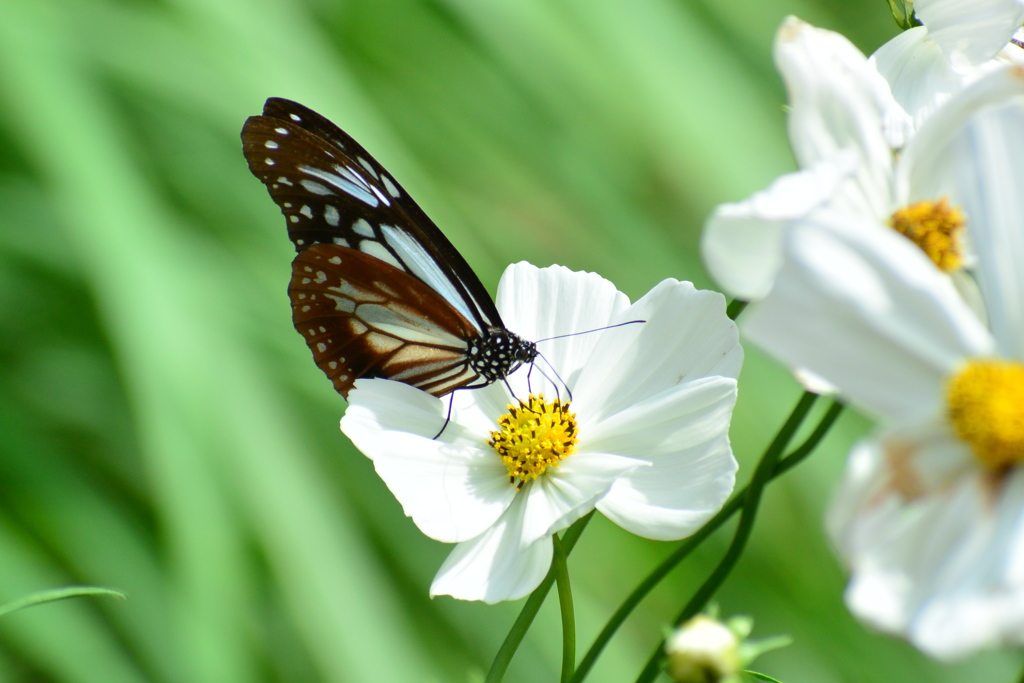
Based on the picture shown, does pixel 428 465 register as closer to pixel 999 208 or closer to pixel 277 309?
pixel 999 208

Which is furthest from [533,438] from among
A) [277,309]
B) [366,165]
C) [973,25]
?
[277,309]

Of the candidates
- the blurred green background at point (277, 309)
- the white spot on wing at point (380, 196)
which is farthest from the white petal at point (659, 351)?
the blurred green background at point (277, 309)

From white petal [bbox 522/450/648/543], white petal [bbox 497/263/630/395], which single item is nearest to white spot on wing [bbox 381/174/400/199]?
white petal [bbox 497/263/630/395]

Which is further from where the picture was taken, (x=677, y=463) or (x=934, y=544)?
(x=677, y=463)

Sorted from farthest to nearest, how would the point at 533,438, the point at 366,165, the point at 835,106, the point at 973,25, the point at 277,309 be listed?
the point at 277,309, the point at 366,165, the point at 533,438, the point at 973,25, the point at 835,106

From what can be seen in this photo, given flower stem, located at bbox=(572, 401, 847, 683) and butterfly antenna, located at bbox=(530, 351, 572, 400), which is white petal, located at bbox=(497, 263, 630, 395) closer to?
butterfly antenna, located at bbox=(530, 351, 572, 400)

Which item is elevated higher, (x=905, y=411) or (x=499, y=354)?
(x=499, y=354)
